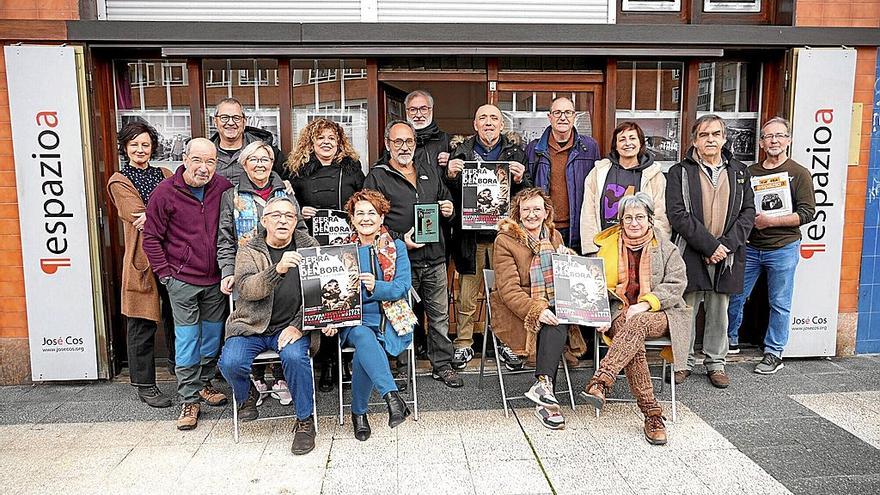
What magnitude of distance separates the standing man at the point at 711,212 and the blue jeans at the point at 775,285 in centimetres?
43

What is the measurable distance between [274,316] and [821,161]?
4501 mm

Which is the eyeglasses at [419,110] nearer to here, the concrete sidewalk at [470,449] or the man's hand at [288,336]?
the man's hand at [288,336]

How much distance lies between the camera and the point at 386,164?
178 inches

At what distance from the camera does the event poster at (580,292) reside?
3941mm

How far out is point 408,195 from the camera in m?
4.46

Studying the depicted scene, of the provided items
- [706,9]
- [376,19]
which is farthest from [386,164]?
[706,9]

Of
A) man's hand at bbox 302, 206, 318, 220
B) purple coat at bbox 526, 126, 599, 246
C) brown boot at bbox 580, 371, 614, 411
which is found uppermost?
purple coat at bbox 526, 126, 599, 246

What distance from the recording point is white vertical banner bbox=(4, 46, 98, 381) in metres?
4.65

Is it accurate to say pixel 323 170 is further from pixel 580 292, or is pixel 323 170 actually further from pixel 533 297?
pixel 580 292

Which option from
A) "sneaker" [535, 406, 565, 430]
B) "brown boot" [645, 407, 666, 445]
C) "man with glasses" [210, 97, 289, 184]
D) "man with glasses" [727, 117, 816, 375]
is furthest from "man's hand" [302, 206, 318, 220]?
"man with glasses" [727, 117, 816, 375]

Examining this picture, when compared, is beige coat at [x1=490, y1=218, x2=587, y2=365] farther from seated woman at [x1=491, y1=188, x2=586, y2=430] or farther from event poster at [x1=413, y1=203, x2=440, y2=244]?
event poster at [x1=413, y1=203, x2=440, y2=244]

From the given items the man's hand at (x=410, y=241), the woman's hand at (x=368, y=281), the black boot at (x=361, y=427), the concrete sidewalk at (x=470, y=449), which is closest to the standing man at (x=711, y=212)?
the concrete sidewalk at (x=470, y=449)

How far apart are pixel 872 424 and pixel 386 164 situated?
145 inches

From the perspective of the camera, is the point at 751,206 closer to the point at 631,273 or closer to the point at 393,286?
the point at 631,273
